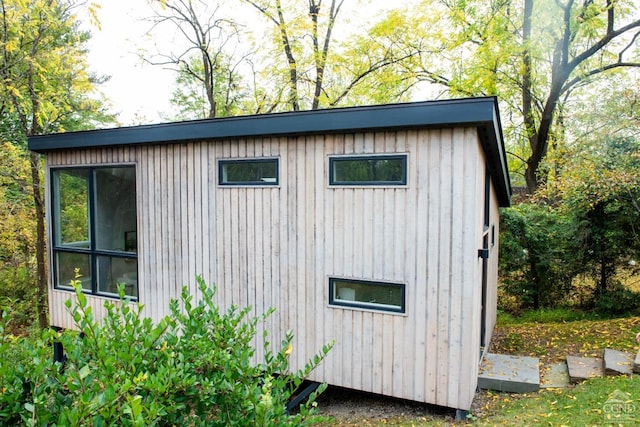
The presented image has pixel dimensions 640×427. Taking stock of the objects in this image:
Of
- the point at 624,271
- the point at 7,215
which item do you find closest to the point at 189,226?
the point at 7,215

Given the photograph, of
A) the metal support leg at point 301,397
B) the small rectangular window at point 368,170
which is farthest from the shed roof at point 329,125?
the metal support leg at point 301,397

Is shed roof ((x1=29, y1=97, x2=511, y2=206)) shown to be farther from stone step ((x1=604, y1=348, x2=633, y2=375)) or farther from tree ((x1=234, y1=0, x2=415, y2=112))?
tree ((x1=234, y1=0, x2=415, y2=112))

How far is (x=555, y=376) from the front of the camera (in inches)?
206

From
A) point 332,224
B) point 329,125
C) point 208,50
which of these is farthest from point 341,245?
point 208,50

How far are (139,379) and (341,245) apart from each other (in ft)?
10.6

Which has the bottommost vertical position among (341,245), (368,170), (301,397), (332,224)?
(301,397)

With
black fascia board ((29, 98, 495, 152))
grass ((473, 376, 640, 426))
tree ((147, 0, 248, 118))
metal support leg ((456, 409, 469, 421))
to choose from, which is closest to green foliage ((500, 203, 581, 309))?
grass ((473, 376, 640, 426))

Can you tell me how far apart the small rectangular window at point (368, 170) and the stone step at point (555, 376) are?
311 cm

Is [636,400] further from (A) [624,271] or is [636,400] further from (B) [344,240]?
(A) [624,271]

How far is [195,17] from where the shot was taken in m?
13.6

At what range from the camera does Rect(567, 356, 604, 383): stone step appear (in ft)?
16.5

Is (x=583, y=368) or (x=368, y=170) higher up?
(x=368, y=170)

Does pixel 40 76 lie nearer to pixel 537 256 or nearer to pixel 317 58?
pixel 317 58

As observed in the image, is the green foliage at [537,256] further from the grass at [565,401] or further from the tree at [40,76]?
the tree at [40,76]
